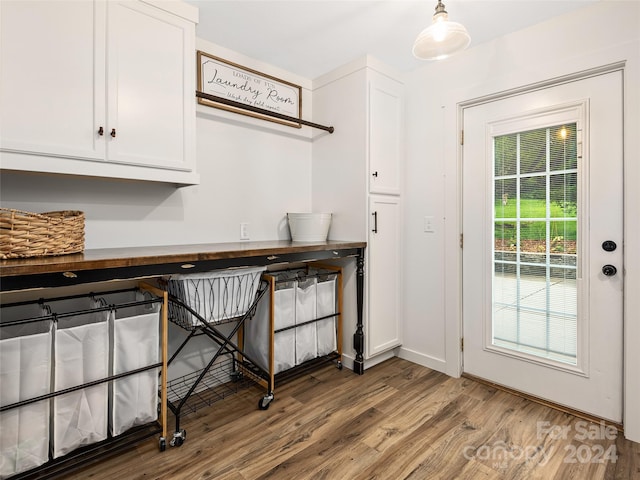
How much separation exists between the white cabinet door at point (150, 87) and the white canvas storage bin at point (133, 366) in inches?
29.7

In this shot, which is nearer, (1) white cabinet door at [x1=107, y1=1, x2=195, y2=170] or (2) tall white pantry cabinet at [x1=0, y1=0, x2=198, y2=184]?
(2) tall white pantry cabinet at [x1=0, y1=0, x2=198, y2=184]

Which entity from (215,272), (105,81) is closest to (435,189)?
(215,272)

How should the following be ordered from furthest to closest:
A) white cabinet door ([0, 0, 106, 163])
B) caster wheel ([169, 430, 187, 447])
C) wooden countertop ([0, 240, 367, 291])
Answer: caster wheel ([169, 430, 187, 447]) < white cabinet door ([0, 0, 106, 163]) < wooden countertop ([0, 240, 367, 291])

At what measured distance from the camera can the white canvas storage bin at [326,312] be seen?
7.95 feet

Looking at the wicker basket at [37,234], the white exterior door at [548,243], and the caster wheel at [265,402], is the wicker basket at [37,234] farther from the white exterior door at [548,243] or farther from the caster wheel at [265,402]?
the white exterior door at [548,243]

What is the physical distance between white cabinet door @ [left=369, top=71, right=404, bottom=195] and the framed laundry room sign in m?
0.61

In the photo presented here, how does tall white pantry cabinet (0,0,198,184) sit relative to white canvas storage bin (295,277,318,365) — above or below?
above

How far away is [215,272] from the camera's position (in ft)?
5.90

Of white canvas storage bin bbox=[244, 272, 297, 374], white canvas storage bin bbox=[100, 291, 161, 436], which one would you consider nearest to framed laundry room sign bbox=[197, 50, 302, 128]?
white canvas storage bin bbox=[244, 272, 297, 374]

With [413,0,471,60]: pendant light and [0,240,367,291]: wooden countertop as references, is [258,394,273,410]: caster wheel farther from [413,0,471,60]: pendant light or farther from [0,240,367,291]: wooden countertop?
[413,0,471,60]: pendant light

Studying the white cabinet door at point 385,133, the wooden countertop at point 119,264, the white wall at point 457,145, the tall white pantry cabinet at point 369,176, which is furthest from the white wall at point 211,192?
the white wall at point 457,145

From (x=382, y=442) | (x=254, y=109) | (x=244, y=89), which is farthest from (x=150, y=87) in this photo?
(x=382, y=442)

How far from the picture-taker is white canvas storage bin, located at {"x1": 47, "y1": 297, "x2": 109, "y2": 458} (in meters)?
1.38

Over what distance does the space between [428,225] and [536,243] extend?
70 cm
